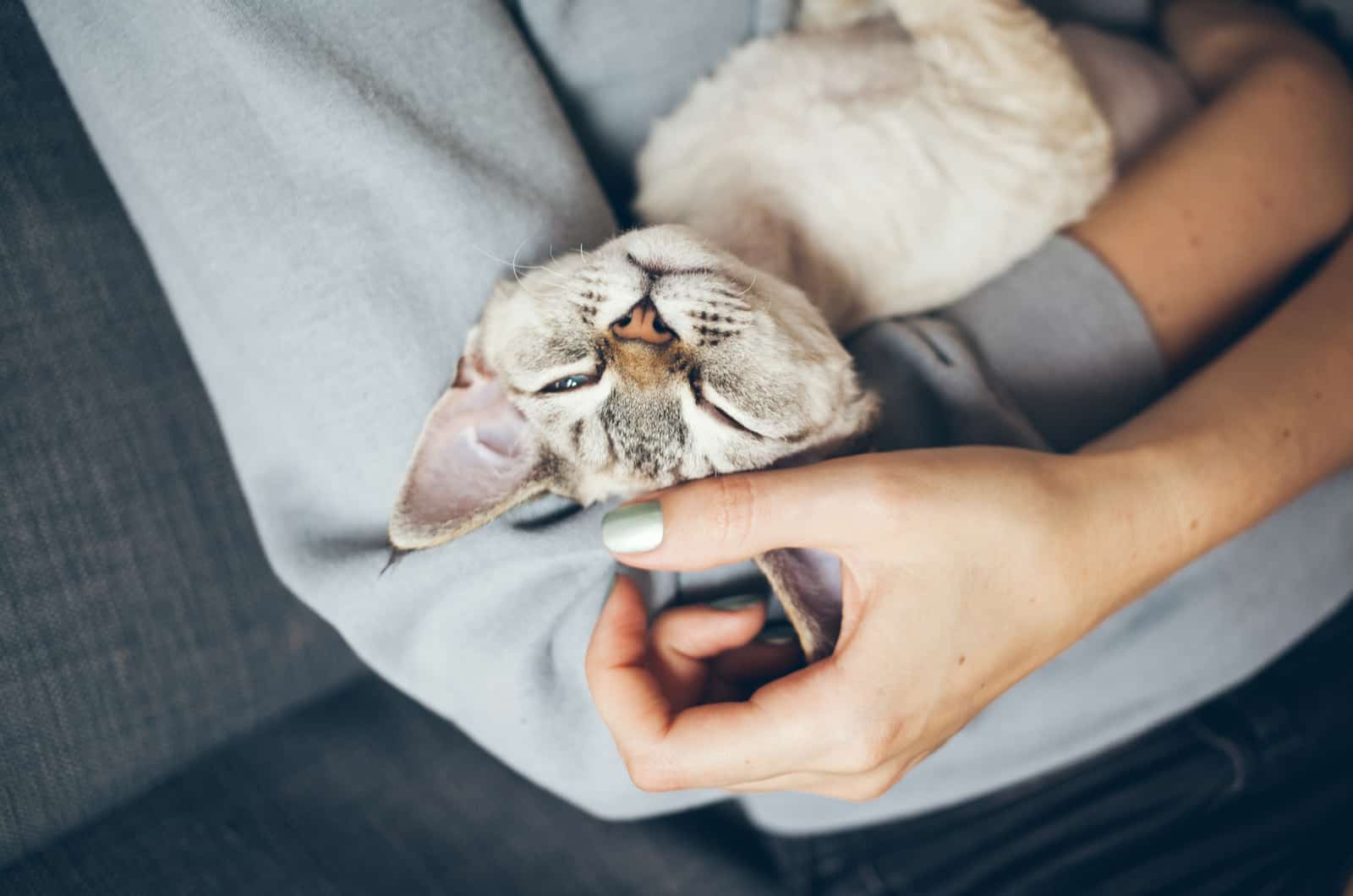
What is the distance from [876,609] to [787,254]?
66 centimetres

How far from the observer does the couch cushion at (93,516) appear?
105 centimetres

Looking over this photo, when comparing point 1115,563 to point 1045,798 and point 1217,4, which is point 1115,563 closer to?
point 1045,798

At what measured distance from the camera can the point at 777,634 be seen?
1069 millimetres

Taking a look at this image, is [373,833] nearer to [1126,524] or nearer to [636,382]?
[636,382]

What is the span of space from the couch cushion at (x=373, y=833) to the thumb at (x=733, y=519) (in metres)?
0.77

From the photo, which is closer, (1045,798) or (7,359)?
(7,359)

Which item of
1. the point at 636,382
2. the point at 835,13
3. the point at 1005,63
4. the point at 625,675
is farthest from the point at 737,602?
the point at 835,13

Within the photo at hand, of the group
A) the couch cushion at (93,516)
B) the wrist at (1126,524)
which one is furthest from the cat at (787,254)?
the couch cushion at (93,516)

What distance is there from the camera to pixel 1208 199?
128 centimetres

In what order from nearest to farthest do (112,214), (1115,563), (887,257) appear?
1. (1115,563)
2. (112,214)
3. (887,257)

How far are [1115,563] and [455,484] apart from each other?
2.96 ft

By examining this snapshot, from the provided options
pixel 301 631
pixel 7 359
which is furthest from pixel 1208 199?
pixel 7 359

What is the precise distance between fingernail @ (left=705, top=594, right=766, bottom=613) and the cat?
0.08 m

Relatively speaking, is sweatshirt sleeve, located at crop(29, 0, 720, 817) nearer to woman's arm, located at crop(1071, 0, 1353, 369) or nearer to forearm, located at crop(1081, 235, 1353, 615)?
forearm, located at crop(1081, 235, 1353, 615)
